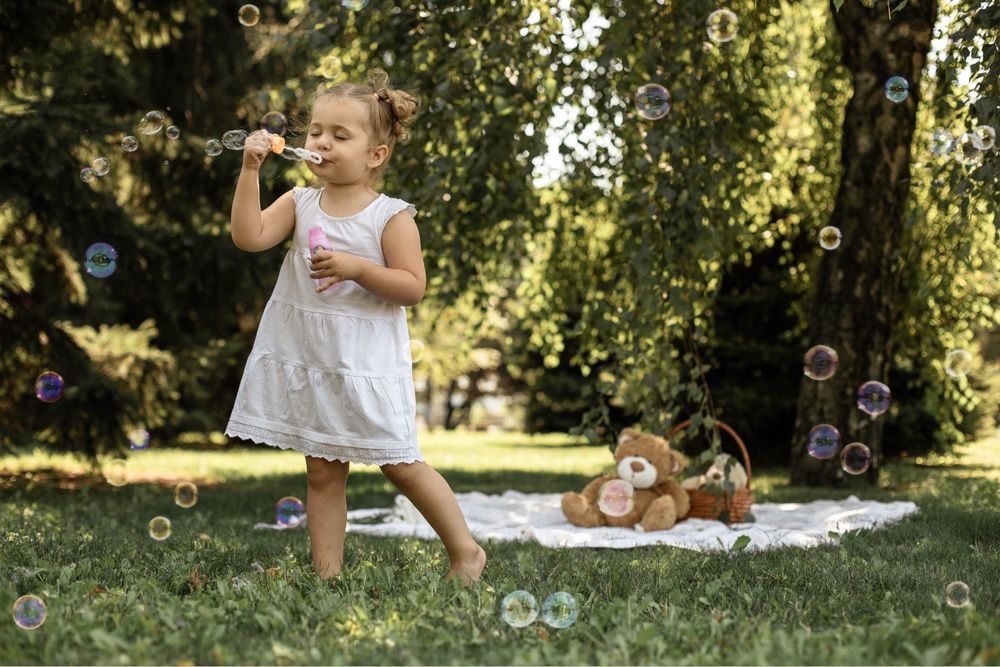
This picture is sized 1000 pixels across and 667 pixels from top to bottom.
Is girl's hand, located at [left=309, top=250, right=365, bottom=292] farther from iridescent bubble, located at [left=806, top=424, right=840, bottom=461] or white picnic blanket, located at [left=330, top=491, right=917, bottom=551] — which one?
iridescent bubble, located at [left=806, top=424, right=840, bottom=461]

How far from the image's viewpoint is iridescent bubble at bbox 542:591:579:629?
249 centimetres

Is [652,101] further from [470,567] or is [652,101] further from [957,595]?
[957,595]

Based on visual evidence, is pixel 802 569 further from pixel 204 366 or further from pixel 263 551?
pixel 204 366

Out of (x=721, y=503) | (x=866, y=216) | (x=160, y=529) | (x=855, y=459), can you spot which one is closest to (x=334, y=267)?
(x=160, y=529)

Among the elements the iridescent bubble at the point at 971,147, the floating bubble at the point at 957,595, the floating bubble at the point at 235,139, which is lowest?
the floating bubble at the point at 957,595

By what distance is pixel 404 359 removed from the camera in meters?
3.14

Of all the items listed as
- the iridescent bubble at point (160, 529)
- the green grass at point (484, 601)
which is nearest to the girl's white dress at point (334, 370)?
the green grass at point (484, 601)

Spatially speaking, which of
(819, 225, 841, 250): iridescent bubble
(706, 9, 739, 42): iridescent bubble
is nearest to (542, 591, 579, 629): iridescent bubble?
(706, 9, 739, 42): iridescent bubble

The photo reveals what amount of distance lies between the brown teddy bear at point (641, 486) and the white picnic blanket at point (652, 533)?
89mm

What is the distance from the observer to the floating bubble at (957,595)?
2.68 meters

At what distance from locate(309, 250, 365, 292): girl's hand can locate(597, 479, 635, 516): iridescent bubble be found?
2447mm

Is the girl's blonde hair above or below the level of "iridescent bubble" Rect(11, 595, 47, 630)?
above

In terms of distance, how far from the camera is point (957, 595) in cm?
273

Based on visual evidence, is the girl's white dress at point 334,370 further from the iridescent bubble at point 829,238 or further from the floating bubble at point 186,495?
the iridescent bubble at point 829,238
